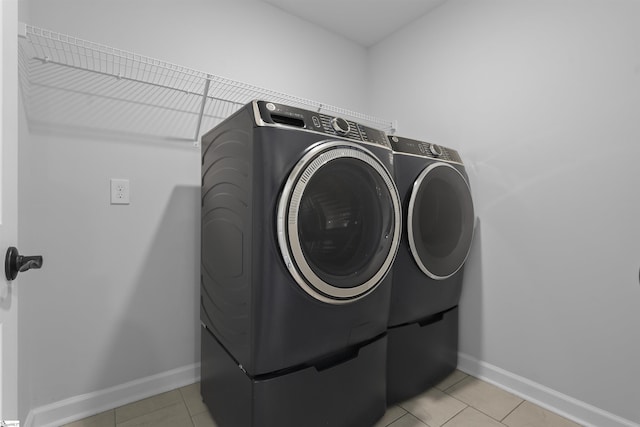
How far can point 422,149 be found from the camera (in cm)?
161

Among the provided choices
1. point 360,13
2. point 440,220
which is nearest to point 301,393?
point 440,220

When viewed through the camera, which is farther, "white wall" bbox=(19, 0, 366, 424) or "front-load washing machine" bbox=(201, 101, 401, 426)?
"white wall" bbox=(19, 0, 366, 424)

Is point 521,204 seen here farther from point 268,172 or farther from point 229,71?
point 229,71

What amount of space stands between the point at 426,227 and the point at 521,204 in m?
0.58

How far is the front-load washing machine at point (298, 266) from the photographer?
1009mm

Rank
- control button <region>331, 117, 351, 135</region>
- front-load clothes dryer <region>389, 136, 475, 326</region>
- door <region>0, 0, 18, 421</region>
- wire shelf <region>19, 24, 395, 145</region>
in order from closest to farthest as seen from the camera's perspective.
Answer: door <region>0, 0, 18, 421</region> < control button <region>331, 117, 351, 135</region> < wire shelf <region>19, 24, 395, 145</region> < front-load clothes dryer <region>389, 136, 475, 326</region>

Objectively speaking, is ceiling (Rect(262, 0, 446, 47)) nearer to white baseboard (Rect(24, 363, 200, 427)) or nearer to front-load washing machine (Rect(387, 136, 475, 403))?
front-load washing machine (Rect(387, 136, 475, 403))

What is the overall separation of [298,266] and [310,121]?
540 mm

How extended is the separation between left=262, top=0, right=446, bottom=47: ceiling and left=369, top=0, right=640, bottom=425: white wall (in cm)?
20

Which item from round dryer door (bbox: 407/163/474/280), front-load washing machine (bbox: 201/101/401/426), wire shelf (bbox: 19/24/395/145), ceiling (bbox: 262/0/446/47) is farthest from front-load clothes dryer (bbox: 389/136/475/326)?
ceiling (bbox: 262/0/446/47)

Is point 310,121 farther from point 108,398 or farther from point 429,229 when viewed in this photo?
point 108,398

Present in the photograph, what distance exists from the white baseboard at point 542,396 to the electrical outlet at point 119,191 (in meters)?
2.18

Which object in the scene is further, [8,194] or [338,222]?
[338,222]

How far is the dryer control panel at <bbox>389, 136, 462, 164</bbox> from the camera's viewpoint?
1.52 meters
